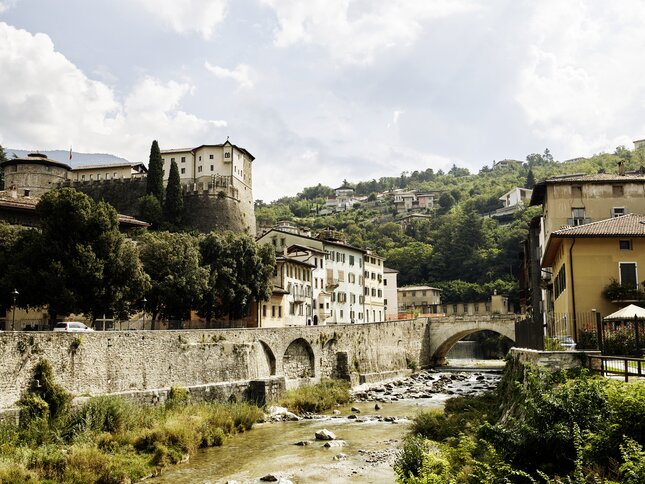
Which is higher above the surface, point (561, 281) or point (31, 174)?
point (31, 174)

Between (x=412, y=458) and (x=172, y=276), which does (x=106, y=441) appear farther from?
(x=172, y=276)

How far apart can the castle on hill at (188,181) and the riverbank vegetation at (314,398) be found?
138 ft

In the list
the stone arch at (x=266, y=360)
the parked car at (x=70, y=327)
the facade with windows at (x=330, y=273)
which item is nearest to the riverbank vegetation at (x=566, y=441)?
the parked car at (x=70, y=327)

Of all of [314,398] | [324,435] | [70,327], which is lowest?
[324,435]

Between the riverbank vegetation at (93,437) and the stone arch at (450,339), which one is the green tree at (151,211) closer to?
the stone arch at (450,339)

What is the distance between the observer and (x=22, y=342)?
24641 millimetres

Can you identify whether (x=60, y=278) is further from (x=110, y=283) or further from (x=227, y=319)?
(x=227, y=319)

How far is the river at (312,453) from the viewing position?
74.8 ft

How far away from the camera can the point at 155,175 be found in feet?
264

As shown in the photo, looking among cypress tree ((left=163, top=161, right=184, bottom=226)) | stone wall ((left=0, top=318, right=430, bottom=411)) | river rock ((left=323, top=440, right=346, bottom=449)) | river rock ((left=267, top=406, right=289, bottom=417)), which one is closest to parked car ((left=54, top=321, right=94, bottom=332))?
stone wall ((left=0, top=318, right=430, bottom=411))

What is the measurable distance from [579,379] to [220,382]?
2447cm

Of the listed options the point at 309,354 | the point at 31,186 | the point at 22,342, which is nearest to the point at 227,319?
the point at 309,354

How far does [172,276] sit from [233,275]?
21.7ft

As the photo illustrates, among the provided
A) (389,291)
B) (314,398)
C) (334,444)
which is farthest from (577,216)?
(389,291)
